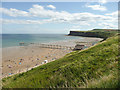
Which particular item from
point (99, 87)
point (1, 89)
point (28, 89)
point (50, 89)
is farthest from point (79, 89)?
point (1, 89)

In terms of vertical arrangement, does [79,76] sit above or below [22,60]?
above

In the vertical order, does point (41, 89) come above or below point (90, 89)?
below

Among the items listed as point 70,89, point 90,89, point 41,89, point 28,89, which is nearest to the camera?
point 90,89

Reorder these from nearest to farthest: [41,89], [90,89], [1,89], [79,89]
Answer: [90,89] < [79,89] < [41,89] < [1,89]

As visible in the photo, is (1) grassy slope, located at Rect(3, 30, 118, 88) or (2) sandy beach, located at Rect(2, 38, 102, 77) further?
(2) sandy beach, located at Rect(2, 38, 102, 77)

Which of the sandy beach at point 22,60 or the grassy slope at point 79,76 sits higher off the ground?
the grassy slope at point 79,76

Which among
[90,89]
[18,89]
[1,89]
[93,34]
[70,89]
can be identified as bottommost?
[1,89]

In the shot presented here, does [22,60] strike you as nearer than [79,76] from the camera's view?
No

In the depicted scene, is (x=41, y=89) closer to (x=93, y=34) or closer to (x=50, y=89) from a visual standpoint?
(x=50, y=89)

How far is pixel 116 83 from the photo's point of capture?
2.81m

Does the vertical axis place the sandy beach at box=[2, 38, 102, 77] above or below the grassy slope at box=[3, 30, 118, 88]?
below

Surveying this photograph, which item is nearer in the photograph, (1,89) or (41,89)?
(41,89)

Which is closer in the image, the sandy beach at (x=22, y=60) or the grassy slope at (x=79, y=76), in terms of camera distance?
the grassy slope at (x=79, y=76)

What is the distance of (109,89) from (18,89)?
390cm
